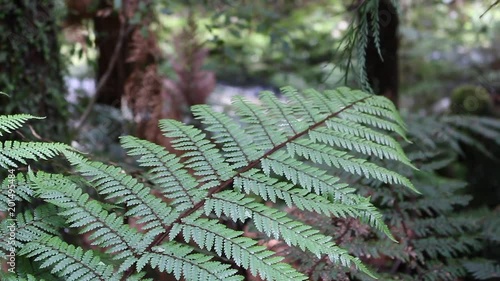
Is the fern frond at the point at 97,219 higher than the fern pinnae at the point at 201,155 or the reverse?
the reverse

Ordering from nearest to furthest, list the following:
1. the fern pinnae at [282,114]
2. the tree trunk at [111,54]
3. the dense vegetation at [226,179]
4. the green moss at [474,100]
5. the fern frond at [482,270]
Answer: the dense vegetation at [226,179], the fern pinnae at [282,114], the fern frond at [482,270], the tree trunk at [111,54], the green moss at [474,100]

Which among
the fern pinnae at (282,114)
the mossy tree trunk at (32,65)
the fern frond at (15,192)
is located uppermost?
the mossy tree trunk at (32,65)

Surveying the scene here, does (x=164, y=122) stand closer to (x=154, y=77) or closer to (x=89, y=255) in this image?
(x=89, y=255)

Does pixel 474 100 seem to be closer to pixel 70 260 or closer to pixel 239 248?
pixel 239 248

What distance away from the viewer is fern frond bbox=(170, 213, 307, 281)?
49.2 inches

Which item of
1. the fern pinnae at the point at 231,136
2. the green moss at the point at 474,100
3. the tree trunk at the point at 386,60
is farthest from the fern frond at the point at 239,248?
the green moss at the point at 474,100

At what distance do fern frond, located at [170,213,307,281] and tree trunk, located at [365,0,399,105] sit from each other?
7.71 ft

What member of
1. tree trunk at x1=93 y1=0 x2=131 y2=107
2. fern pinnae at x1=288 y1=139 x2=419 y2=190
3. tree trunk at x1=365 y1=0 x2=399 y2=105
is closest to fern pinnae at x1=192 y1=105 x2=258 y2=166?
fern pinnae at x1=288 y1=139 x2=419 y2=190

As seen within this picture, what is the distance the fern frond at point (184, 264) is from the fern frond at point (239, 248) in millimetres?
30

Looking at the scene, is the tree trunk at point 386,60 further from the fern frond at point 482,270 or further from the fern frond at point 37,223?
the fern frond at point 37,223

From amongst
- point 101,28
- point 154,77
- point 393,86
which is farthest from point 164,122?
point 101,28

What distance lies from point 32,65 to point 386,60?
224cm

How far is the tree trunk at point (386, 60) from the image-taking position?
3.47 metres

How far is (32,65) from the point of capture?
2.44 metres
